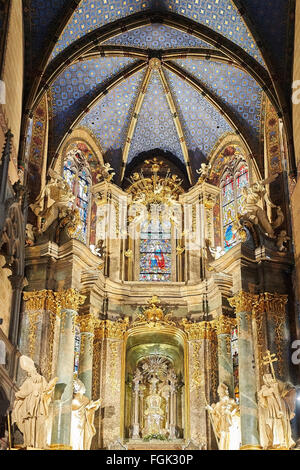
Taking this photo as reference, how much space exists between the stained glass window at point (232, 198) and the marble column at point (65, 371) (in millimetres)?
5632

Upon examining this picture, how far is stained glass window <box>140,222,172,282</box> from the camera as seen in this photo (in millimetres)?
23172

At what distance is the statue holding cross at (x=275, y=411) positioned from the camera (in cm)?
1759

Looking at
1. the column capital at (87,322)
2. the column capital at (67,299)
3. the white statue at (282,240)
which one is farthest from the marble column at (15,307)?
the white statue at (282,240)

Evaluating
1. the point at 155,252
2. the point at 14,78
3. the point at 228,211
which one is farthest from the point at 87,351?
the point at 14,78

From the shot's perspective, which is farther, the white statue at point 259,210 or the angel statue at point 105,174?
the angel statue at point 105,174

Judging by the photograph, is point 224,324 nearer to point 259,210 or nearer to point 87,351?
point 259,210

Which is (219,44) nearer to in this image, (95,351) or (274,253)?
(274,253)

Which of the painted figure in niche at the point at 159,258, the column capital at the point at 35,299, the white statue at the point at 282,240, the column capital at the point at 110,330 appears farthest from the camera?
the painted figure in niche at the point at 159,258

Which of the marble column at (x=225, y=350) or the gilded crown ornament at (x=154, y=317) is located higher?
the gilded crown ornament at (x=154, y=317)

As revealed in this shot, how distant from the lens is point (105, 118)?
2389 cm

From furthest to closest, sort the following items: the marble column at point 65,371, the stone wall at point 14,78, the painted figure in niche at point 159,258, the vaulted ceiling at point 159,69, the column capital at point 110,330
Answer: the painted figure in niche at point 159,258
the column capital at point 110,330
the vaulted ceiling at point 159,69
the marble column at point 65,371
the stone wall at point 14,78

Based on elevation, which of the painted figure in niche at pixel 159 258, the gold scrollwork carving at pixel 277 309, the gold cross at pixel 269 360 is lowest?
the gold cross at pixel 269 360

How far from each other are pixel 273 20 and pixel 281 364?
921cm

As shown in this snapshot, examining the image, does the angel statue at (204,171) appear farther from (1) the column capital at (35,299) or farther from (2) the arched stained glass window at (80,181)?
(1) the column capital at (35,299)
